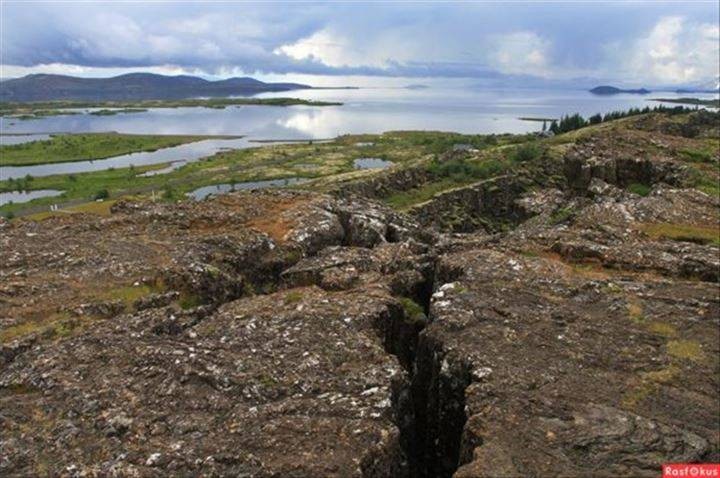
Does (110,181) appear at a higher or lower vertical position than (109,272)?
lower

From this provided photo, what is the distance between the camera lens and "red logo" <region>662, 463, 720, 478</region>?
1288cm

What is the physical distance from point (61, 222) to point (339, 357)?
24246mm

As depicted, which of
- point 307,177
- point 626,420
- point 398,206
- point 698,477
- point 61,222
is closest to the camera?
point 698,477

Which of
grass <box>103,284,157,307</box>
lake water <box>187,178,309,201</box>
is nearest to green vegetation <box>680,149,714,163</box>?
grass <box>103,284,157,307</box>

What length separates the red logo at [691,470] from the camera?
1288cm

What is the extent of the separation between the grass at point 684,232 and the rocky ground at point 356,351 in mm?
187

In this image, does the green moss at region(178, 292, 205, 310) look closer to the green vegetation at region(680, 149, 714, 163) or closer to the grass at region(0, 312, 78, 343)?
the grass at region(0, 312, 78, 343)

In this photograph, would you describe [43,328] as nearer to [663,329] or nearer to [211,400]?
[211,400]

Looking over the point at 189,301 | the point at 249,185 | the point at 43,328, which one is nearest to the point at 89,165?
the point at 249,185

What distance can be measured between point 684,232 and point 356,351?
21193 mm

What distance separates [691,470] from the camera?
509 inches

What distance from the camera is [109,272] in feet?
80.2

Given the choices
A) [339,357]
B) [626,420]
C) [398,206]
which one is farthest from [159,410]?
[398,206]

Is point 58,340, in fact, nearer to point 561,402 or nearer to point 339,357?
point 339,357
